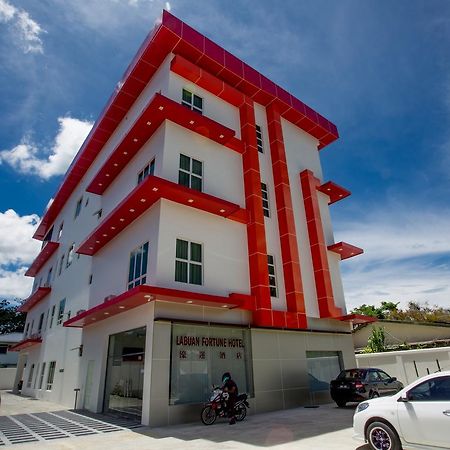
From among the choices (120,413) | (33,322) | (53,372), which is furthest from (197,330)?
(33,322)

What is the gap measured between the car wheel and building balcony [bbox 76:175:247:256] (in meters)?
9.63

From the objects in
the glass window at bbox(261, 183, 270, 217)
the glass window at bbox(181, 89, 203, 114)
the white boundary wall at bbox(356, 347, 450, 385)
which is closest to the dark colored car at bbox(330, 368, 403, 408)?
the white boundary wall at bbox(356, 347, 450, 385)

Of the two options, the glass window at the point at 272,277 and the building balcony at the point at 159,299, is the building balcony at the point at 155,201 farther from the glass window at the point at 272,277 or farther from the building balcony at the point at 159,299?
the building balcony at the point at 159,299

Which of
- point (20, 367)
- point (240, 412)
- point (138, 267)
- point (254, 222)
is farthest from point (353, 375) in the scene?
point (20, 367)

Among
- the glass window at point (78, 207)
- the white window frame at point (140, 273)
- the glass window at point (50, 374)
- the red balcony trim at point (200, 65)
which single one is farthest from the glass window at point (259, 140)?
the glass window at point (50, 374)

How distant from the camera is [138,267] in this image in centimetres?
1441

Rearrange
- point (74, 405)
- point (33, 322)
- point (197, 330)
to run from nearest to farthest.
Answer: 1. point (197, 330)
2. point (74, 405)
3. point (33, 322)

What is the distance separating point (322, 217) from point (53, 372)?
2018 cm

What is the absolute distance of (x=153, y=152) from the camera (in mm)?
15695

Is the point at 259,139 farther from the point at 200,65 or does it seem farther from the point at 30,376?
the point at 30,376

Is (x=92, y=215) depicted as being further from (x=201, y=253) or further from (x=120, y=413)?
(x=120, y=413)

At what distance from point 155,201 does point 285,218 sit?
7.17 metres

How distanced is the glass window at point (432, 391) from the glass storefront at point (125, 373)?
29.5 ft

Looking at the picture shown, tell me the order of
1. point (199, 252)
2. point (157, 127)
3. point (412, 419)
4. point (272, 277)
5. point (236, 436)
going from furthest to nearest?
point (272, 277)
point (157, 127)
point (199, 252)
point (236, 436)
point (412, 419)
